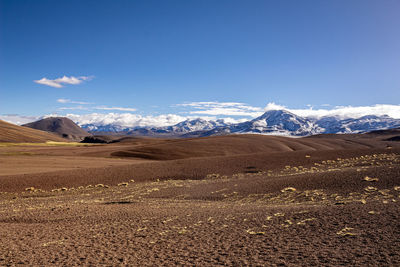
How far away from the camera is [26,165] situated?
47.4 m

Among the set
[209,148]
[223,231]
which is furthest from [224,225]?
[209,148]

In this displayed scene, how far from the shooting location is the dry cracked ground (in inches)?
368

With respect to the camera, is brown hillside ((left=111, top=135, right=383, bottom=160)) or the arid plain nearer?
the arid plain

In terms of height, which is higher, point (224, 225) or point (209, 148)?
point (209, 148)

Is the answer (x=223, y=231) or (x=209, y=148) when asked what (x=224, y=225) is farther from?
(x=209, y=148)

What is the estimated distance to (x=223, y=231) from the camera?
1238cm

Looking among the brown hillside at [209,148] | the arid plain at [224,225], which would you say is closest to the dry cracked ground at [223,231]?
the arid plain at [224,225]

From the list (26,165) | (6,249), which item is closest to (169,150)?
(26,165)

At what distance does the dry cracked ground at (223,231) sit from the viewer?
934 centimetres

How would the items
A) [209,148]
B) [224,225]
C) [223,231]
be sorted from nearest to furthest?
[223,231] → [224,225] → [209,148]

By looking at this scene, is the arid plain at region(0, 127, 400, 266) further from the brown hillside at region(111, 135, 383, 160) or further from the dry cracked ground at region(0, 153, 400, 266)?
the brown hillside at region(111, 135, 383, 160)

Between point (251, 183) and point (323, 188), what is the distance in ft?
23.1

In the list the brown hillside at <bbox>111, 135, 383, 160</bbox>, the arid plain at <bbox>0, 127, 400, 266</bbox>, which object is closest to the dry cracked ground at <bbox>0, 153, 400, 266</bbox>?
the arid plain at <bbox>0, 127, 400, 266</bbox>

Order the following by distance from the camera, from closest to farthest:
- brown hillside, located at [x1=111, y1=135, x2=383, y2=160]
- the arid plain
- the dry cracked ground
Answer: the dry cracked ground < the arid plain < brown hillside, located at [x1=111, y1=135, x2=383, y2=160]
